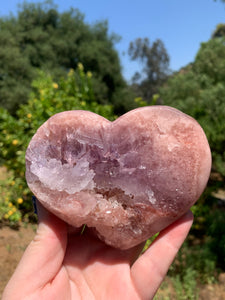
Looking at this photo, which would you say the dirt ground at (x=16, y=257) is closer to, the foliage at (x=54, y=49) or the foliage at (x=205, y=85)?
the foliage at (x=205, y=85)

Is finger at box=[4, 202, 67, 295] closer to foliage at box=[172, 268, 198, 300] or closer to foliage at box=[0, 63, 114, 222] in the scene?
foliage at box=[172, 268, 198, 300]

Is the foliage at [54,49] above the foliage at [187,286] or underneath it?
above

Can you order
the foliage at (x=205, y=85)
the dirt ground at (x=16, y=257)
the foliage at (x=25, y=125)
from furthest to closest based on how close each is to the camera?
the foliage at (x=205, y=85) → the foliage at (x=25, y=125) → the dirt ground at (x=16, y=257)

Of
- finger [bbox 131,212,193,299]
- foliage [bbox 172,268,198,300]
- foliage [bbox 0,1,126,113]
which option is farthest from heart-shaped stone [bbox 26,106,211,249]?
foliage [bbox 0,1,126,113]

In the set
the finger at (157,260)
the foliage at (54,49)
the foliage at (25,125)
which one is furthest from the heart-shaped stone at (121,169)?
the foliage at (54,49)

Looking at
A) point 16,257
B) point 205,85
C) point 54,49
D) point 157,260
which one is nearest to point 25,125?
point 16,257

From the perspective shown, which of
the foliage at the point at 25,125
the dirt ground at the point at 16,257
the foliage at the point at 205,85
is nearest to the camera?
the dirt ground at the point at 16,257

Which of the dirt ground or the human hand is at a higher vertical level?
the human hand

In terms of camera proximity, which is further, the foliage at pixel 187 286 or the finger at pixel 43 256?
the foliage at pixel 187 286
